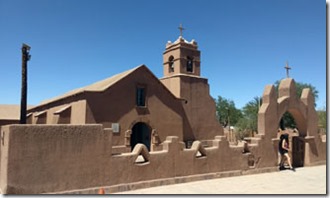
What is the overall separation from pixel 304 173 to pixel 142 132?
387 inches

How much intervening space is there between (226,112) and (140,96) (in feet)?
133

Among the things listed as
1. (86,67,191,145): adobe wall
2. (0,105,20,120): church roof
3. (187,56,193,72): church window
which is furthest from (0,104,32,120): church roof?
(187,56,193,72): church window

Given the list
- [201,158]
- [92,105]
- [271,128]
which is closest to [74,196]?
[201,158]

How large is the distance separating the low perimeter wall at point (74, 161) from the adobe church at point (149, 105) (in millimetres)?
6132

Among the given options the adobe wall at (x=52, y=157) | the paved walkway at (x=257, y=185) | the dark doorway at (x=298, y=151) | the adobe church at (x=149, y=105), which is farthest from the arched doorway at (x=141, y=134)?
the adobe wall at (x=52, y=157)

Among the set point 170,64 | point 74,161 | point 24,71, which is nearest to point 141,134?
point 170,64

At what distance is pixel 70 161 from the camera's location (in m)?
9.38

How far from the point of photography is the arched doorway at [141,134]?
19.1 meters

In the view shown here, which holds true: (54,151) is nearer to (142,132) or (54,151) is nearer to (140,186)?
(140,186)

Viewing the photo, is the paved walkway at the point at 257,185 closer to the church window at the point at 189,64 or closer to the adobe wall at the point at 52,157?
the adobe wall at the point at 52,157

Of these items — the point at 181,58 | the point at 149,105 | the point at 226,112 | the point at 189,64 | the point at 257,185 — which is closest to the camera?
the point at 257,185

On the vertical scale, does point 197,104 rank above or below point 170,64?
below

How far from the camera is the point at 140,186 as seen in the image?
34.7 ft

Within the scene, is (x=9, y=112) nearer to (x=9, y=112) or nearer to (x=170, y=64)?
(x=9, y=112)
